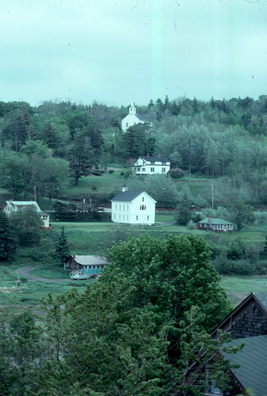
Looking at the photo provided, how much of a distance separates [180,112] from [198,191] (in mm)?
49981

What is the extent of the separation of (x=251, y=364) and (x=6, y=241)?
34.2 m

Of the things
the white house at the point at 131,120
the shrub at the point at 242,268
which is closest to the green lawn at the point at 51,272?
the shrub at the point at 242,268

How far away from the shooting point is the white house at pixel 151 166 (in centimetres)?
7356

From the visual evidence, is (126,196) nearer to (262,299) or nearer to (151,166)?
(151,166)

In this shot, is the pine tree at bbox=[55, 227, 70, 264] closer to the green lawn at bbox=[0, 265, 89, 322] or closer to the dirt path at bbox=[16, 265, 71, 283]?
the green lawn at bbox=[0, 265, 89, 322]

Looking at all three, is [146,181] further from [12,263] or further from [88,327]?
[88,327]

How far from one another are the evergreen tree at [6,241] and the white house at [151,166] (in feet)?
94.9

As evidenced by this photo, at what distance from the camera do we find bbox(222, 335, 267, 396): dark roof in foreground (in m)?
12.3

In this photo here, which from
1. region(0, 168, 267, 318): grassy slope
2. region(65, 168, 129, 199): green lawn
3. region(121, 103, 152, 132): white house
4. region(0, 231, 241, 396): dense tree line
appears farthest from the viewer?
region(121, 103, 152, 132): white house

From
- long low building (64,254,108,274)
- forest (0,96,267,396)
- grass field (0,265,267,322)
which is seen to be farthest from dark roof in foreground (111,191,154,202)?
grass field (0,265,267,322)

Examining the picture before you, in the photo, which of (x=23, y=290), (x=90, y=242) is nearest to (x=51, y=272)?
(x=90, y=242)

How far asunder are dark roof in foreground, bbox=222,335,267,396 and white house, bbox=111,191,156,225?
43.8m

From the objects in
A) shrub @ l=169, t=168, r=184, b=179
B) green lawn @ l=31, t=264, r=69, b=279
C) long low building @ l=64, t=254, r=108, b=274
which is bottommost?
green lawn @ l=31, t=264, r=69, b=279

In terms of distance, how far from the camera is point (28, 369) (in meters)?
13.7
